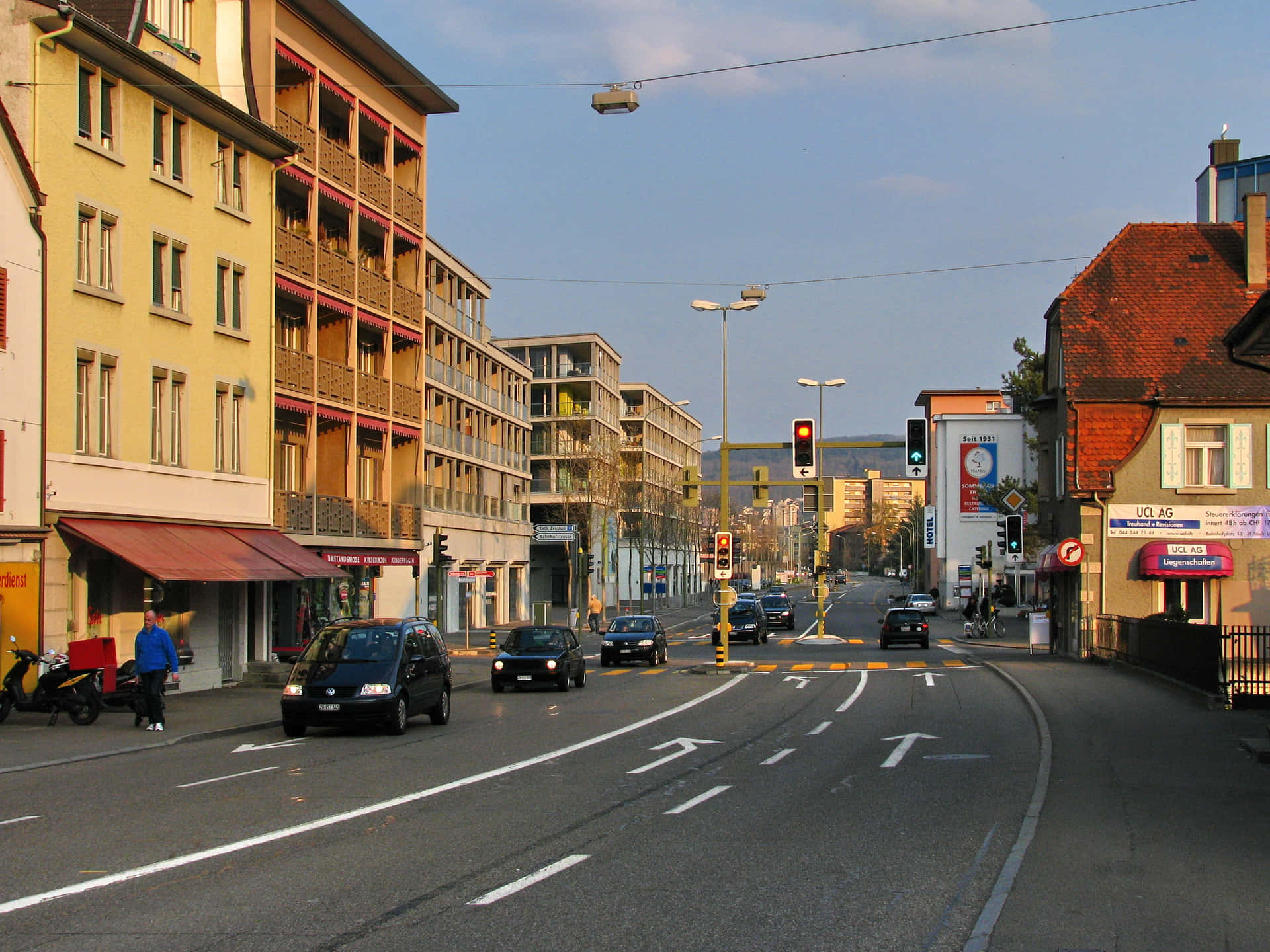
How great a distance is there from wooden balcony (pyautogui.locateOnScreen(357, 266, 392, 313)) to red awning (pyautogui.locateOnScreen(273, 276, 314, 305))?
3853mm

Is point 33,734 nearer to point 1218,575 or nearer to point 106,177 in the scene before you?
point 106,177

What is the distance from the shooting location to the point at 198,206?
99.1 ft

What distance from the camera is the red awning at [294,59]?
3793 cm

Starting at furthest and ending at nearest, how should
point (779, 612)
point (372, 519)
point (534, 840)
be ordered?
1. point (779, 612)
2. point (372, 519)
3. point (534, 840)

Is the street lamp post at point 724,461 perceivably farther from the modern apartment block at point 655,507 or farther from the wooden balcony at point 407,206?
the modern apartment block at point 655,507

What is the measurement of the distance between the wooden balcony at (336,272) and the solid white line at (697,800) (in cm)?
2966

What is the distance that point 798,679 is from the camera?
3350 centimetres

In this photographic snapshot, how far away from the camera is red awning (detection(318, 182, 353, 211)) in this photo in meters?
40.3

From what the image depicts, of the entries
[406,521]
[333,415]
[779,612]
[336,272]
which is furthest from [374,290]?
[779,612]

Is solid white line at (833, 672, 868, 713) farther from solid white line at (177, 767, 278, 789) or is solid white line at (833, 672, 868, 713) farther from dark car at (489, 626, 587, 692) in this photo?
solid white line at (177, 767, 278, 789)

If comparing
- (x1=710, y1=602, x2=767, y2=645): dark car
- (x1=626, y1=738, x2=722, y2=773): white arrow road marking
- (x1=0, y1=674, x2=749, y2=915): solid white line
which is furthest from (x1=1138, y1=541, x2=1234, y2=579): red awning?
(x1=0, y1=674, x2=749, y2=915): solid white line

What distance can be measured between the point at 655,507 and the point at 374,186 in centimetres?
5197

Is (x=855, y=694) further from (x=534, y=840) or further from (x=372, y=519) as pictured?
(x=372, y=519)

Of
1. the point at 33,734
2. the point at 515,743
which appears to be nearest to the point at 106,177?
the point at 33,734
